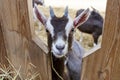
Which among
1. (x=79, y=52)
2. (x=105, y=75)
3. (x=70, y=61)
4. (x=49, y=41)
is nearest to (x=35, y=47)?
(x=49, y=41)

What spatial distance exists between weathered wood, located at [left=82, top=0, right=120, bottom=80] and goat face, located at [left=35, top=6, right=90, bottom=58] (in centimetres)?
19

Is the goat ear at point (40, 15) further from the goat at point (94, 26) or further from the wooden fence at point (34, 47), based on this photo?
the goat at point (94, 26)

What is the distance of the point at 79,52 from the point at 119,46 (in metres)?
1.17

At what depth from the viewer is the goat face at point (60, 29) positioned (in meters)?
1.74

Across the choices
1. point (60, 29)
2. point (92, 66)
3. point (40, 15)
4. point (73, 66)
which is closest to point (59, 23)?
point (60, 29)

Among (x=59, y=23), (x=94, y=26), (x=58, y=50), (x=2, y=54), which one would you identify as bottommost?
(x=94, y=26)

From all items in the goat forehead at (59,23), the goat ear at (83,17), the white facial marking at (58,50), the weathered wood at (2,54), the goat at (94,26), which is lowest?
the goat at (94,26)

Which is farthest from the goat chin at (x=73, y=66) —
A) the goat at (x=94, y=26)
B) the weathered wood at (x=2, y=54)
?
the goat at (x=94, y=26)

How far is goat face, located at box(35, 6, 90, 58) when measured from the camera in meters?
1.74

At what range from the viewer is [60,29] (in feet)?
5.91

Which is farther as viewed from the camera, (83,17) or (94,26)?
(94,26)

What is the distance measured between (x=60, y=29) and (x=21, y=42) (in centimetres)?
27

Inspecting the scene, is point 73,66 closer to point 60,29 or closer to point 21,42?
point 60,29

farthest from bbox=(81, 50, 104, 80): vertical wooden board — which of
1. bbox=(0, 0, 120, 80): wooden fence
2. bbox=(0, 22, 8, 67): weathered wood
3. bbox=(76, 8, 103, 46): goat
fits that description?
bbox=(76, 8, 103, 46): goat
